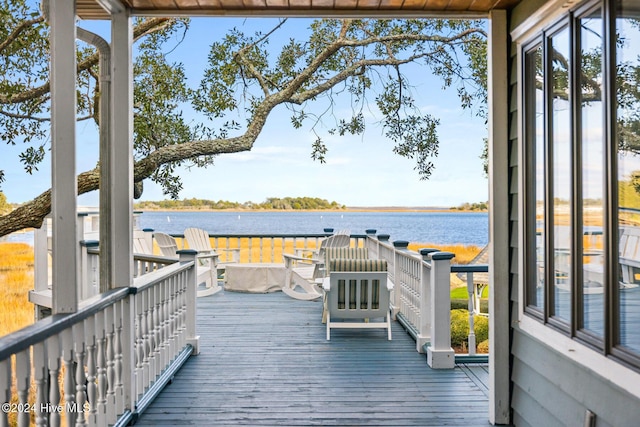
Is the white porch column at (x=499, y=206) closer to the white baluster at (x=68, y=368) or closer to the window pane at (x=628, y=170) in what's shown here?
the window pane at (x=628, y=170)

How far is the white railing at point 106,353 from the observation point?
2.27 metres

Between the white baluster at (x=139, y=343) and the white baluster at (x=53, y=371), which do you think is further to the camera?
the white baluster at (x=139, y=343)

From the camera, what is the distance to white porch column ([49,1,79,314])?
277cm

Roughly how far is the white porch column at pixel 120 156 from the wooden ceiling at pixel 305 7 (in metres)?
0.19

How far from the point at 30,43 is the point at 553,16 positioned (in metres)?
6.17

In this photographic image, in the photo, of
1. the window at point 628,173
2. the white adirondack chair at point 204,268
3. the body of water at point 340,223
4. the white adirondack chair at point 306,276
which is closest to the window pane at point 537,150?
the window at point 628,173

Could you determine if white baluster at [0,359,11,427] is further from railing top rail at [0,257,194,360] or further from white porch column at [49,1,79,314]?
white porch column at [49,1,79,314]

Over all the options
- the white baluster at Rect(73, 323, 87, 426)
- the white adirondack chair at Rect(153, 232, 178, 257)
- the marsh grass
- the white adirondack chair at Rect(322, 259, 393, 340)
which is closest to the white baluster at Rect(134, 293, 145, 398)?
the white baluster at Rect(73, 323, 87, 426)

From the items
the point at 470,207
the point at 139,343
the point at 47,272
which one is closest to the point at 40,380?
the point at 139,343

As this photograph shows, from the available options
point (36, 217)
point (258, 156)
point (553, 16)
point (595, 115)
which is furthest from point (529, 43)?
point (258, 156)

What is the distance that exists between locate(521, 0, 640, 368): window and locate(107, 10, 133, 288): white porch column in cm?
258

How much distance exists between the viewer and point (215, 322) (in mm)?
6965

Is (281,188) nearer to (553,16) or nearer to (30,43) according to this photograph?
(30,43)

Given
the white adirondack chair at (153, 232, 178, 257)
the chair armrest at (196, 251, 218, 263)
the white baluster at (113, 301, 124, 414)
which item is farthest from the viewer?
the white adirondack chair at (153, 232, 178, 257)
